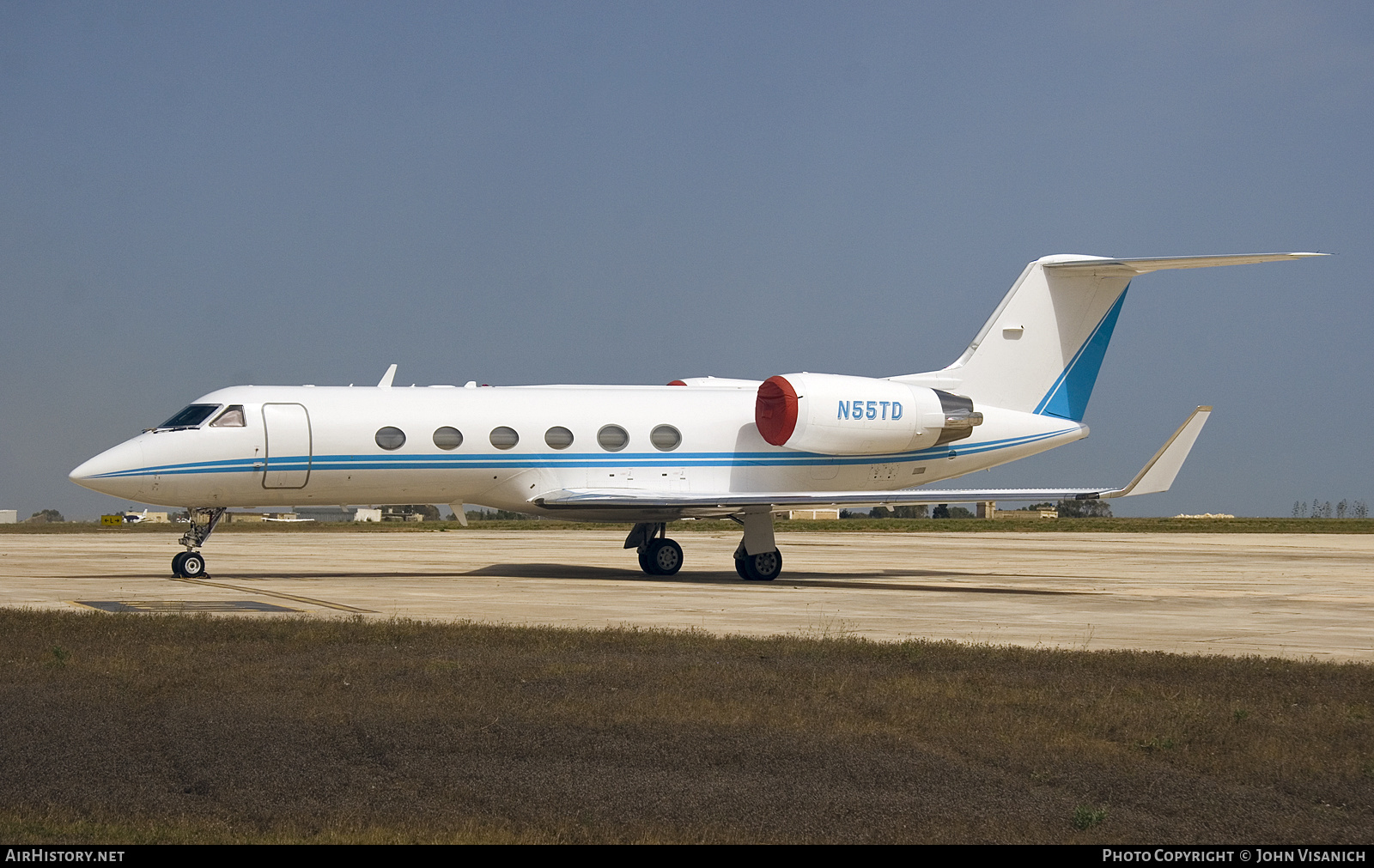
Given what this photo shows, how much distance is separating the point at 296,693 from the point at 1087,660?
260 inches

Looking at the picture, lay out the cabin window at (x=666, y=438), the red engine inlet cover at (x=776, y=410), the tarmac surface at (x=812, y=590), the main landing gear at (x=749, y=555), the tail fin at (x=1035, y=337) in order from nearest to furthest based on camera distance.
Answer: the tarmac surface at (x=812, y=590) < the main landing gear at (x=749, y=555) < the red engine inlet cover at (x=776, y=410) < the cabin window at (x=666, y=438) < the tail fin at (x=1035, y=337)

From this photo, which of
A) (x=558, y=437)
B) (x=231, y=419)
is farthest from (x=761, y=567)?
(x=231, y=419)

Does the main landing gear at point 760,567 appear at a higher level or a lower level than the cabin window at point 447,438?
lower

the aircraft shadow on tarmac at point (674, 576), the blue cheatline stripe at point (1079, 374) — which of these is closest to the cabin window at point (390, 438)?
the aircraft shadow on tarmac at point (674, 576)

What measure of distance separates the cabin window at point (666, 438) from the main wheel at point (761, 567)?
2440 mm

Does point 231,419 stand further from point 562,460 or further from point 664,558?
point 664,558

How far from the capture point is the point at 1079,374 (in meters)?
26.1

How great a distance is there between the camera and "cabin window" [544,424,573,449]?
23.0 metres

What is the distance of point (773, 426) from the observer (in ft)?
77.9

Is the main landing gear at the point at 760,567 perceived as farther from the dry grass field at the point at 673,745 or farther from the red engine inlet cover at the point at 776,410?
the dry grass field at the point at 673,745

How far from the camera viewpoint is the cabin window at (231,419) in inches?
841

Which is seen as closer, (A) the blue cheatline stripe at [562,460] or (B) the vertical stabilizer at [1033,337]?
(A) the blue cheatline stripe at [562,460]

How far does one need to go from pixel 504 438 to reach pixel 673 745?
50.6 ft
